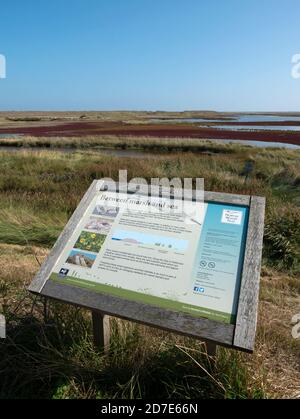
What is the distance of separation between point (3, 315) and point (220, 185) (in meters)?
8.51

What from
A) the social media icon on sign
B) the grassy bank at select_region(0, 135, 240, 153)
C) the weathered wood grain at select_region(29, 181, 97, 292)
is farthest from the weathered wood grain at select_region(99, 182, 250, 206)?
the grassy bank at select_region(0, 135, 240, 153)

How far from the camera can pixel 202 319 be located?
6.94 ft

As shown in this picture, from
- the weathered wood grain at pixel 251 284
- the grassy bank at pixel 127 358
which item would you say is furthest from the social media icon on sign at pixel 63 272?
the weathered wood grain at pixel 251 284

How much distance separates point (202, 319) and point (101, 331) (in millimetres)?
922

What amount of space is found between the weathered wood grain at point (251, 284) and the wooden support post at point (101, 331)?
3.45 ft

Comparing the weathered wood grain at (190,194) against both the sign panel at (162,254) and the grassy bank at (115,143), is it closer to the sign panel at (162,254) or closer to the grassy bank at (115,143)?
the sign panel at (162,254)

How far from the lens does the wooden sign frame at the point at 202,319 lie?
2043 millimetres

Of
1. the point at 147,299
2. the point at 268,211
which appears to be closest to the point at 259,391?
the point at 147,299

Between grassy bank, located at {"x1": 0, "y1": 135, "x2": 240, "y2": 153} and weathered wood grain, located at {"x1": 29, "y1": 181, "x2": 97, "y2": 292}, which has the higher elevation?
weathered wood grain, located at {"x1": 29, "y1": 181, "x2": 97, "y2": 292}

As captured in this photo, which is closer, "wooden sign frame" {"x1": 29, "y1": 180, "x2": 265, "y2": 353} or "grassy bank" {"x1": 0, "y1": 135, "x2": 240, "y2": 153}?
"wooden sign frame" {"x1": 29, "y1": 180, "x2": 265, "y2": 353}

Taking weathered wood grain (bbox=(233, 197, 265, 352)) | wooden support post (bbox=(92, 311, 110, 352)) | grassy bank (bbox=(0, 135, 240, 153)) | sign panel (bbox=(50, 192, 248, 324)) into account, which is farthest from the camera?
grassy bank (bbox=(0, 135, 240, 153))

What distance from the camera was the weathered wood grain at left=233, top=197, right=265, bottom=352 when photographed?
201 cm

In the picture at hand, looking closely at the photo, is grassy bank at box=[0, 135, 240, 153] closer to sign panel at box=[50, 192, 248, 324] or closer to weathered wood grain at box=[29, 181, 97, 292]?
weathered wood grain at box=[29, 181, 97, 292]

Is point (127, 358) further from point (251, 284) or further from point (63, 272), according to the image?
point (251, 284)
